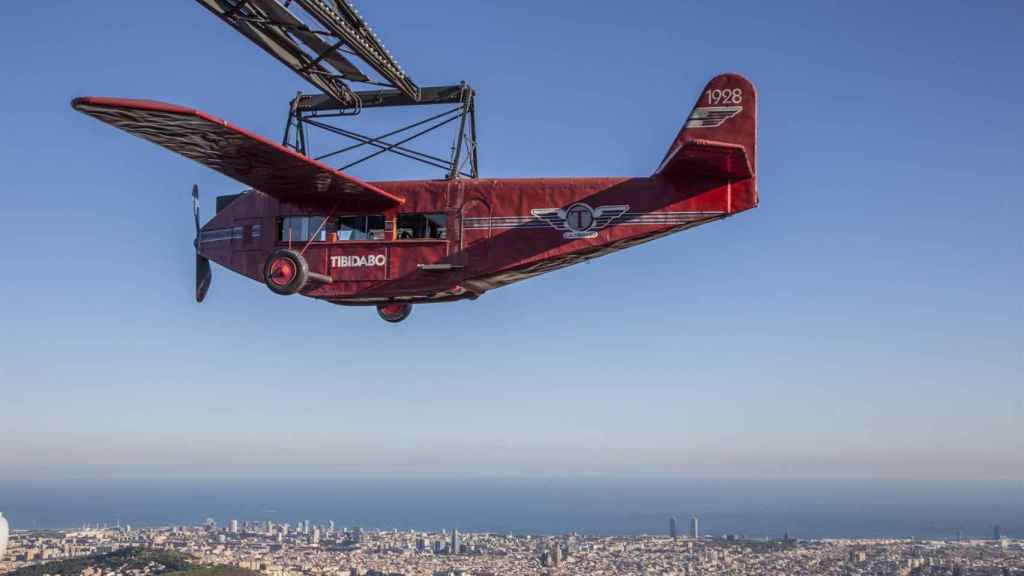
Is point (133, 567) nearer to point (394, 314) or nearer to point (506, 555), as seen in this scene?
point (506, 555)

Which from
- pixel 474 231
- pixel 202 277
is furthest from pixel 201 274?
pixel 474 231

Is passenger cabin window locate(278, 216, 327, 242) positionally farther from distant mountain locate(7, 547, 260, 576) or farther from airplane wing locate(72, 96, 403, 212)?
distant mountain locate(7, 547, 260, 576)

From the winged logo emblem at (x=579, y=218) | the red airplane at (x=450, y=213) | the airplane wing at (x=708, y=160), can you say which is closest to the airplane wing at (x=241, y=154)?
Answer: the red airplane at (x=450, y=213)

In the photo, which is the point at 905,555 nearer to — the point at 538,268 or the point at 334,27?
the point at 538,268

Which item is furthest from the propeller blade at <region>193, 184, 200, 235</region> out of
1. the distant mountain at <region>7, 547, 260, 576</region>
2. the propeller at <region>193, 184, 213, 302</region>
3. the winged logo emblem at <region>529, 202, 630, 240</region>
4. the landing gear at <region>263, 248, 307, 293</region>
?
the distant mountain at <region>7, 547, 260, 576</region>

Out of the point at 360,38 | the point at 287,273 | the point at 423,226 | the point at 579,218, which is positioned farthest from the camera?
the point at 423,226

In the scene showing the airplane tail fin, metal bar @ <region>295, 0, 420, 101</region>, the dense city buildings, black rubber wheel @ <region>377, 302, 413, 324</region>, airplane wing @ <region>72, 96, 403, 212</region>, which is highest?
metal bar @ <region>295, 0, 420, 101</region>
